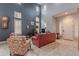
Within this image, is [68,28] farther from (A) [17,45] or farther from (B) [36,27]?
(A) [17,45]

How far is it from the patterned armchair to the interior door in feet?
4.21

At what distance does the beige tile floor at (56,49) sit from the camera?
9.19ft

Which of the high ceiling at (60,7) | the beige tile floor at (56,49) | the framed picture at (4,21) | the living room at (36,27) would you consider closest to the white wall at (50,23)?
the living room at (36,27)

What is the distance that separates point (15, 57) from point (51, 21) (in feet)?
5.16

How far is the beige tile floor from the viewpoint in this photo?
9.19 ft

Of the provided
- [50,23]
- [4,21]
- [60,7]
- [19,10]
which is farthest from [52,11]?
[4,21]

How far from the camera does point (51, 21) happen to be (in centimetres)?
296

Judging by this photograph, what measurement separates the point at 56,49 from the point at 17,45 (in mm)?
1288

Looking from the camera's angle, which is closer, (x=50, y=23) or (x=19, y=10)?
(x=19, y=10)

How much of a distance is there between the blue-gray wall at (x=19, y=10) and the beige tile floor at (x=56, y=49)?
0.40 m

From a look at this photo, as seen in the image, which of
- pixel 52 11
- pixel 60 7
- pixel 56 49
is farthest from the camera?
pixel 56 49

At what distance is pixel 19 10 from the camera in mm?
2820

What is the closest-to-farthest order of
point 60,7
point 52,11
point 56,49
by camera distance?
point 60,7, point 52,11, point 56,49

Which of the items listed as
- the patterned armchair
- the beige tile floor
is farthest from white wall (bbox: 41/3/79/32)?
the patterned armchair
